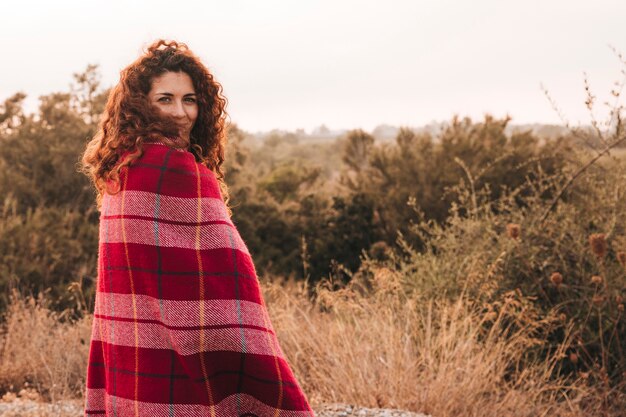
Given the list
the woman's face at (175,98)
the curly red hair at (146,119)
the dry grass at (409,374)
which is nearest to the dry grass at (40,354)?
the dry grass at (409,374)

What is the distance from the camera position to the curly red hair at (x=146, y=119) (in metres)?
Answer: 2.30

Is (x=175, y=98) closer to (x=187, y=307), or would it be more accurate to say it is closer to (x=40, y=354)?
(x=187, y=307)

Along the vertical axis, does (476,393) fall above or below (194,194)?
below

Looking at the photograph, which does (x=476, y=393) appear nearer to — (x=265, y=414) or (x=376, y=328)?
(x=376, y=328)

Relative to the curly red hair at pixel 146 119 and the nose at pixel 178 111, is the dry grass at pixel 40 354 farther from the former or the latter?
the nose at pixel 178 111

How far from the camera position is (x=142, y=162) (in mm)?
2207

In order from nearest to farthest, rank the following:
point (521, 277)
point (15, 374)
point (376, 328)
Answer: point (376, 328) < point (15, 374) < point (521, 277)

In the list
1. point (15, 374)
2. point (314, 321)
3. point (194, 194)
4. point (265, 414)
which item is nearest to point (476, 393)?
point (314, 321)

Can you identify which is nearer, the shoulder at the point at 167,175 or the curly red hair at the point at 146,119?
the shoulder at the point at 167,175

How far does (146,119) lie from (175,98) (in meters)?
0.14

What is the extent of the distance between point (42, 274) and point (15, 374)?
2143 mm

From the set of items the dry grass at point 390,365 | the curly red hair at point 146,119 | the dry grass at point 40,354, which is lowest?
the dry grass at point 40,354

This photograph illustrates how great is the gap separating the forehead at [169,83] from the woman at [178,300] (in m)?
0.16

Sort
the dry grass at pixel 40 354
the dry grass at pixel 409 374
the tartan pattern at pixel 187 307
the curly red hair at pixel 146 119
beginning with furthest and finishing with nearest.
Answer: the dry grass at pixel 40 354 < the dry grass at pixel 409 374 < the curly red hair at pixel 146 119 < the tartan pattern at pixel 187 307
